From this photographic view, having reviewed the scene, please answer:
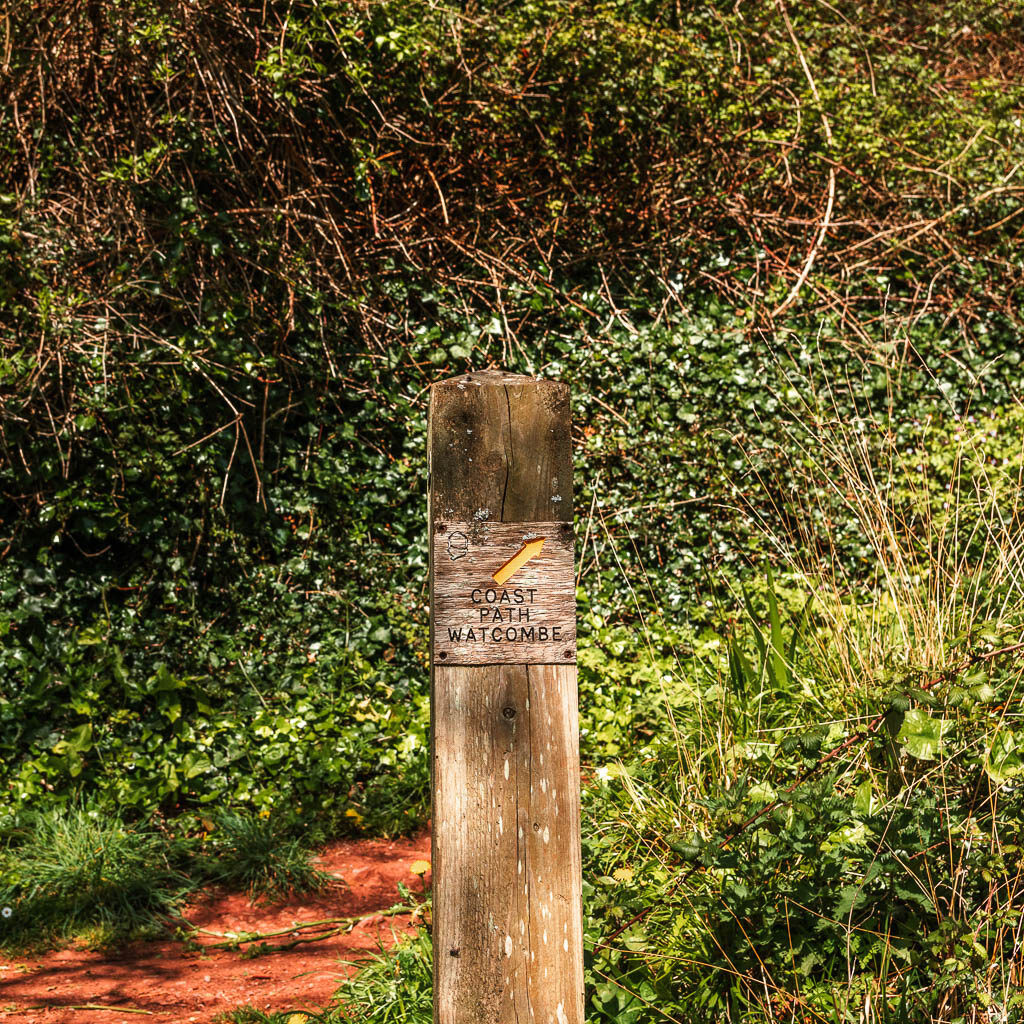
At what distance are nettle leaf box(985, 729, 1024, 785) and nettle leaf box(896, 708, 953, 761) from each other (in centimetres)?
16

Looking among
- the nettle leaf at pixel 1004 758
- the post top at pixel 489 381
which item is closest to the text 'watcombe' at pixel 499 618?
the post top at pixel 489 381

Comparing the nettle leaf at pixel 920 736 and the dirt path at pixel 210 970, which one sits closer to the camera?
the nettle leaf at pixel 920 736

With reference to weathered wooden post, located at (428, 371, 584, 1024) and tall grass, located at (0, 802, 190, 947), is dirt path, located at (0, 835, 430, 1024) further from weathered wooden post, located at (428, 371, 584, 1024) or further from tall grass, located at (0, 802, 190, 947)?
weathered wooden post, located at (428, 371, 584, 1024)

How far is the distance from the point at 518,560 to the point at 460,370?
12.8ft

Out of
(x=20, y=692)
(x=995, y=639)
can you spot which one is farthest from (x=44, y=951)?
(x=995, y=639)

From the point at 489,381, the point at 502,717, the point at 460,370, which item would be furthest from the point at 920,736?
the point at 460,370

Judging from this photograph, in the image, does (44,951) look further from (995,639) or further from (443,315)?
(443,315)

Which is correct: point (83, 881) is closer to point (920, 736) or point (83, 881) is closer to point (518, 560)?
point (518, 560)

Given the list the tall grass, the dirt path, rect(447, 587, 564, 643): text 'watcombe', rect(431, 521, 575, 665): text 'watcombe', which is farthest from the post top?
the tall grass

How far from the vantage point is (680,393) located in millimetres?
5594

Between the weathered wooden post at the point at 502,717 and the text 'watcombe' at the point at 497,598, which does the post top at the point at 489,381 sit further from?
the text 'watcombe' at the point at 497,598

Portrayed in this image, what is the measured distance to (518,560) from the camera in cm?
178

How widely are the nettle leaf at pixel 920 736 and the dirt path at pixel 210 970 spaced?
1.76m

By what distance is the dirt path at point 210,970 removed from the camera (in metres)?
3.00
